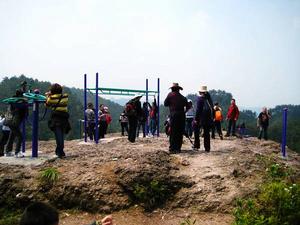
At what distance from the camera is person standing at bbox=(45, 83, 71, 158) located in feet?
27.9

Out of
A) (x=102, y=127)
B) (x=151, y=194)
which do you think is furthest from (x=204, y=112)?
(x=102, y=127)

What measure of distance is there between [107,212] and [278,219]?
311 cm

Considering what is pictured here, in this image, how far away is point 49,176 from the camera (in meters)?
7.52

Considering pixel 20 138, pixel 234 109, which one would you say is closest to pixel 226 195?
pixel 20 138

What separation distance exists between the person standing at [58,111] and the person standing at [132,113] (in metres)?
3.61

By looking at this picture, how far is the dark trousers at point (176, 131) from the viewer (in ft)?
31.9

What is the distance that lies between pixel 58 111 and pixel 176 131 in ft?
10.0

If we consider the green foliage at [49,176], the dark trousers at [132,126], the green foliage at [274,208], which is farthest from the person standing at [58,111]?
the green foliage at [274,208]

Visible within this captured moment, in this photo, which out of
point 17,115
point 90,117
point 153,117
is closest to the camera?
point 17,115

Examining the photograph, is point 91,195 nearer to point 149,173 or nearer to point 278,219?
point 149,173

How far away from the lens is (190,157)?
8.98 metres

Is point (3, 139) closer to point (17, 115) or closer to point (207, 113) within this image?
point (17, 115)

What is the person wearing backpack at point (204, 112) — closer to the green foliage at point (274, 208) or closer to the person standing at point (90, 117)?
the green foliage at point (274, 208)

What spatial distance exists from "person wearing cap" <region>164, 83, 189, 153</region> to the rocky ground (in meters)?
1.32
